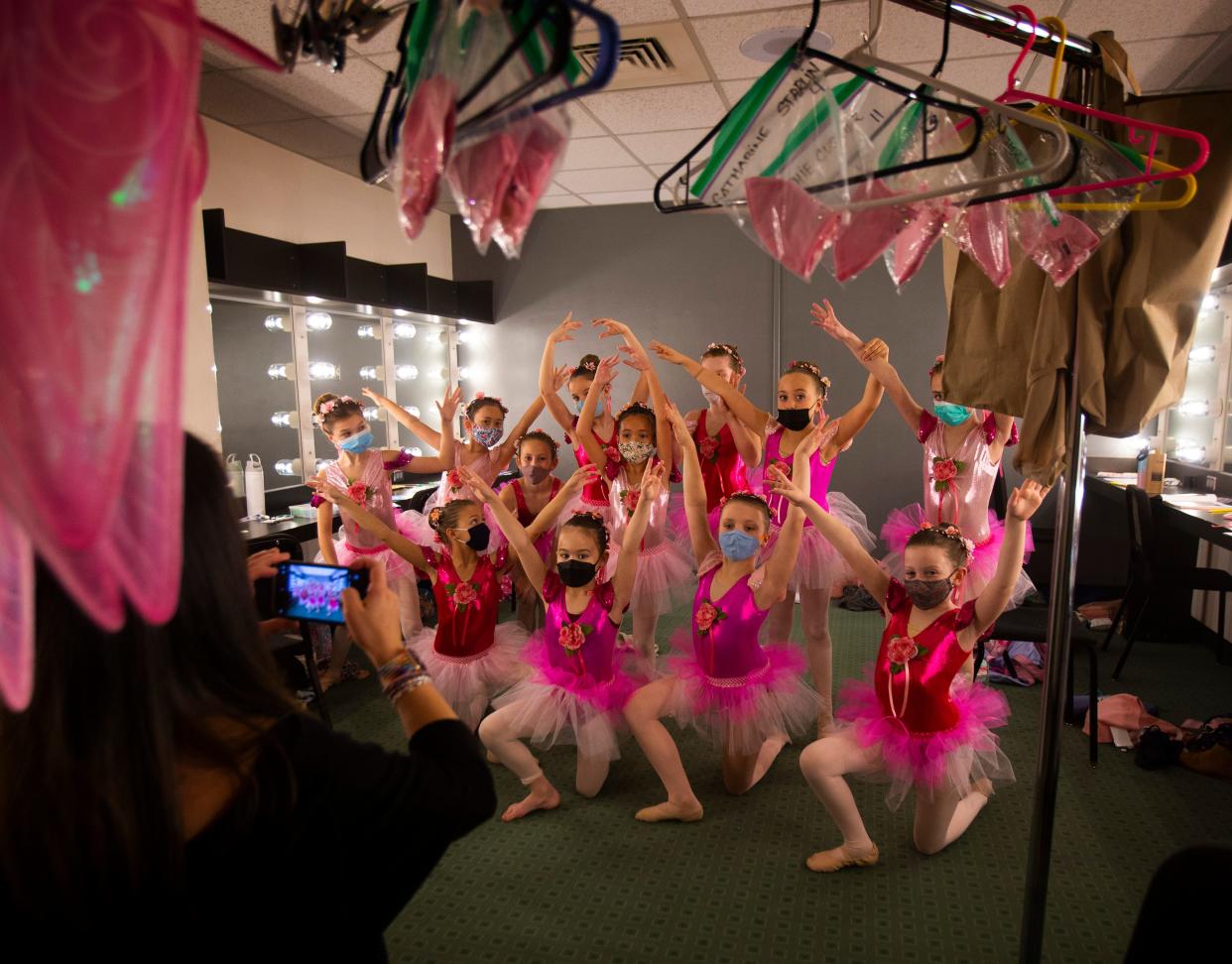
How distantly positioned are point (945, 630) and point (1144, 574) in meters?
1.99

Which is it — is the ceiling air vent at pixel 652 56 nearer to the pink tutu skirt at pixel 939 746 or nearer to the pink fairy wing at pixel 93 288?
the pink tutu skirt at pixel 939 746

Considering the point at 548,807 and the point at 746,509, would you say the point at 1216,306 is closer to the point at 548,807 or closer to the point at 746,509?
the point at 746,509

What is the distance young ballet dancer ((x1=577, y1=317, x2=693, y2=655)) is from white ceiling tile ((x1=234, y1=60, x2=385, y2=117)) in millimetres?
1419

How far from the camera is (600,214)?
6215mm

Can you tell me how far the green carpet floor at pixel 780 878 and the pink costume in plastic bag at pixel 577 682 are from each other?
0.29 m

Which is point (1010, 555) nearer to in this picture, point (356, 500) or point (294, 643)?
point (294, 643)

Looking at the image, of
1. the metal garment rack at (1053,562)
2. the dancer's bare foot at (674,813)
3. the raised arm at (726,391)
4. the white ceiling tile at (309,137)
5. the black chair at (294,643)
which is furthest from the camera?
the white ceiling tile at (309,137)

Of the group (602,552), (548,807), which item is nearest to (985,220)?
(602,552)

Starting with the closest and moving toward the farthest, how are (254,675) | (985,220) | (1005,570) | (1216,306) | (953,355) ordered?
(254,675)
(985,220)
(953,355)
(1005,570)
(1216,306)

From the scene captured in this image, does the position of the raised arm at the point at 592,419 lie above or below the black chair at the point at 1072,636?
above

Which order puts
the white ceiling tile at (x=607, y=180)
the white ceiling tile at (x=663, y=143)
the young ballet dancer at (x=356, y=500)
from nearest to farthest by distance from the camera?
the young ballet dancer at (x=356, y=500)
the white ceiling tile at (x=663, y=143)
the white ceiling tile at (x=607, y=180)

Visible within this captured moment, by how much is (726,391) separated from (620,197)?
289cm

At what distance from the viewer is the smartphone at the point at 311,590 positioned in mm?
1281

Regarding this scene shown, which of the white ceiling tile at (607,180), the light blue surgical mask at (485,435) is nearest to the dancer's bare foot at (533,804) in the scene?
the light blue surgical mask at (485,435)
